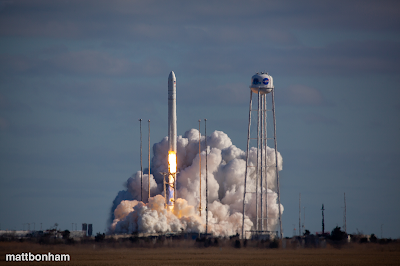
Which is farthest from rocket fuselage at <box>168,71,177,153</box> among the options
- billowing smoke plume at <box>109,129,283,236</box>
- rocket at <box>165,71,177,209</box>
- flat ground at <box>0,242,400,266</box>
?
flat ground at <box>0,242,400,266</box>

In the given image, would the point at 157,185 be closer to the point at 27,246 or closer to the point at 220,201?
the point at 220,201

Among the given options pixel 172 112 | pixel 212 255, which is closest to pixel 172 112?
→ pixel 172 112

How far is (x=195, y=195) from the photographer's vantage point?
122 metres

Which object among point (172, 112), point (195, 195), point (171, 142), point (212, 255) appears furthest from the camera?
point (195, 195)

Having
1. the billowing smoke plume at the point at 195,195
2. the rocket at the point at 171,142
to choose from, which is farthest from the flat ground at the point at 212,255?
the rocket at the point at 171,142

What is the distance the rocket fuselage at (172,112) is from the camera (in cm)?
11725

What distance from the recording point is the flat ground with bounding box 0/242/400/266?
8331cm

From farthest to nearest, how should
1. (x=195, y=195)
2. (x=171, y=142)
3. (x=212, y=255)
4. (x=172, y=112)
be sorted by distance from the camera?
(x=195, y=195), (x=171, y=142), (x=172, y=112), (x=212, y=255)

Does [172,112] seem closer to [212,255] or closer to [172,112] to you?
[172,112]

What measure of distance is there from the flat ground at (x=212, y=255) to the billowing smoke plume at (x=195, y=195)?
375 inches

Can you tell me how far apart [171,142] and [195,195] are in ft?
27.5

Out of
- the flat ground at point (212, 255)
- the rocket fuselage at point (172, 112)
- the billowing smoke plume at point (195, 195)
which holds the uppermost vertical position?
the rocket fuselage at point (172, 112)

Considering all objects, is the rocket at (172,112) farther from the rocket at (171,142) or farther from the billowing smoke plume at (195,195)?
the billowing smoke plume at (195,195)

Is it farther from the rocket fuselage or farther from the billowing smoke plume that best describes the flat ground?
the rocket fuselage
